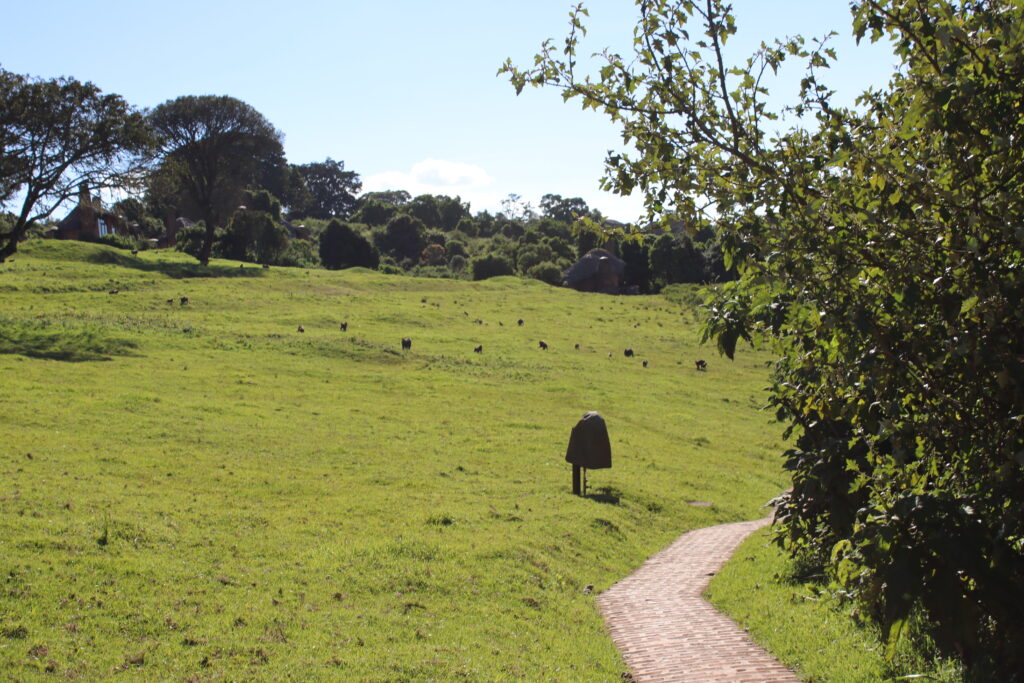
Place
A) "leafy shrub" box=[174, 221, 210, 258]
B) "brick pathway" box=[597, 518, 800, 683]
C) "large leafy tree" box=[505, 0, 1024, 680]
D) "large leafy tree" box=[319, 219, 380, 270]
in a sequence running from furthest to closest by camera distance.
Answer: "large leafy tree" box=[319, 219, 380, 270] < "leafy shrub" box=[174, 221, 210, 258] < "brick pathway" box=[597, 518, 800, 683] < "large leafy tree" box=[505, 0, 1024, 680]

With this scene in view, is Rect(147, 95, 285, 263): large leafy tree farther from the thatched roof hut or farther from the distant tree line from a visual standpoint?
the thatched roof hut

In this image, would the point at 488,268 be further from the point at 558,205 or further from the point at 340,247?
the point at 558,205

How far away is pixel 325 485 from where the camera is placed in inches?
848

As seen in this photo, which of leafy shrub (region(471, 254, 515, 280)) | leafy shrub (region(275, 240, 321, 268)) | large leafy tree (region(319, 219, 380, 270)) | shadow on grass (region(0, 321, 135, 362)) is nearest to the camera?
shadow on grass (region(0, 321, 135, 362))

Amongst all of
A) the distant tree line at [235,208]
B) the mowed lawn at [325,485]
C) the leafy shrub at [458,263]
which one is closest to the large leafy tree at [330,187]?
the distant tree line at [235,208]

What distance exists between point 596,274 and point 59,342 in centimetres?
6342

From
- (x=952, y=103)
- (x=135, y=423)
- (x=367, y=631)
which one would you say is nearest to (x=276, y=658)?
(x=367, y=631)

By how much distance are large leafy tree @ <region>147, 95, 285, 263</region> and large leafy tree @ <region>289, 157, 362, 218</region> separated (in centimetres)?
8890

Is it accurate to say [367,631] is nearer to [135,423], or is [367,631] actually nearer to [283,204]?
[135,423]

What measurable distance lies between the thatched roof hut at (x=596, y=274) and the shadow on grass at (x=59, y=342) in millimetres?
59475

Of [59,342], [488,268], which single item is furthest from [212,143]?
[59,342]

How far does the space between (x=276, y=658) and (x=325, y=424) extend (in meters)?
19.1

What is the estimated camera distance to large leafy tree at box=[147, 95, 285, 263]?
79062 mm

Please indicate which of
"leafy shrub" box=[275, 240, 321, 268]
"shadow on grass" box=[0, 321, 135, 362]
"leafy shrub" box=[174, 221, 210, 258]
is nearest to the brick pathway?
"shadow on grass" box=[0, 321, 135, 362]
